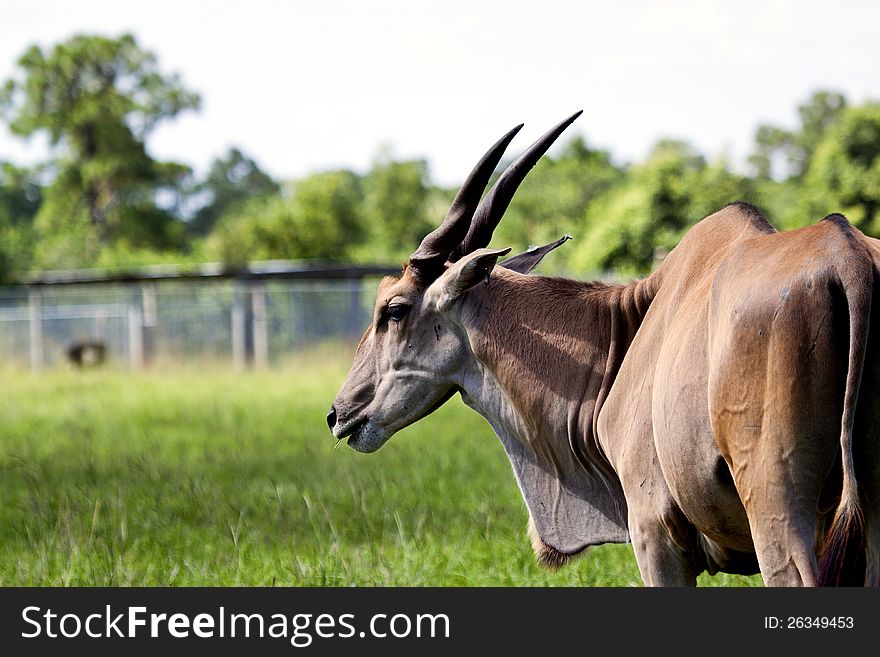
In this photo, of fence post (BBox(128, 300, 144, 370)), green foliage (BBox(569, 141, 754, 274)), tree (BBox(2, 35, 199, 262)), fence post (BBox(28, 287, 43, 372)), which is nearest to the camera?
fence post (BBox(128, 300, 144, 370))

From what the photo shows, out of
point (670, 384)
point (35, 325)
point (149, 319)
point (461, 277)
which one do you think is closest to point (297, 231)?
point (35, 325)

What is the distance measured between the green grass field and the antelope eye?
5.41ft

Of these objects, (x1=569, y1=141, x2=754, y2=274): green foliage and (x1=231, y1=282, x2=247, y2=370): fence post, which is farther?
(x1=569, y1=141, x2=754, y2=274): green foliage

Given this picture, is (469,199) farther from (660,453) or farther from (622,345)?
(660,453)

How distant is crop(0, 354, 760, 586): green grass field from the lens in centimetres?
563

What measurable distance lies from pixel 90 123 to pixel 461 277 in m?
51.1

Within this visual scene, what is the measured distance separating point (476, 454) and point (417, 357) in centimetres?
531

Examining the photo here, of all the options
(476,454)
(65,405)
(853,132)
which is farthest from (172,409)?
(853,132)

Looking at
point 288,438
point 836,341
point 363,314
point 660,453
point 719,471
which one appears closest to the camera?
point 836,341

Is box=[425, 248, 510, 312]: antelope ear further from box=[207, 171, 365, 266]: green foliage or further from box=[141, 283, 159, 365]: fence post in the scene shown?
box=[207, 171, 365, 266]: green foliage

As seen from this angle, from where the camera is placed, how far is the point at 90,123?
5181 centimetres

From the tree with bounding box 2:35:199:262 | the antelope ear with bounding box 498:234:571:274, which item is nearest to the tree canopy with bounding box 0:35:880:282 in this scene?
the tree with bounding box 2:35:199:262

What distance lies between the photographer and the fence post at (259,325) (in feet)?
78.8

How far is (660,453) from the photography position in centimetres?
319
